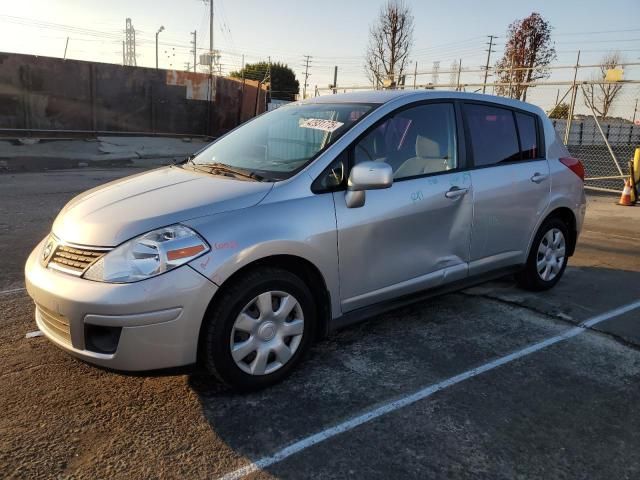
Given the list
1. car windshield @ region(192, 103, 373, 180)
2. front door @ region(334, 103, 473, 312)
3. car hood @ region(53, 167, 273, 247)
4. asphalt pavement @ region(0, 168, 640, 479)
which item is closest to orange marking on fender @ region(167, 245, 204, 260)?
car hood @ region(53, 167, 273, 247)

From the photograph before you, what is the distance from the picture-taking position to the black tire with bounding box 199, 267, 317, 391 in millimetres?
2836

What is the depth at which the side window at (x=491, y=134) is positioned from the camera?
4.21m

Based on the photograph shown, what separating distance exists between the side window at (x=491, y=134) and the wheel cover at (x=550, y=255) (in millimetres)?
876

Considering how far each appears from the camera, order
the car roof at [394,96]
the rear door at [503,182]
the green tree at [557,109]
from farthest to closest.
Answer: the green tree at [557,109]
the rear door at [503,182]
the car roof at [394,96]

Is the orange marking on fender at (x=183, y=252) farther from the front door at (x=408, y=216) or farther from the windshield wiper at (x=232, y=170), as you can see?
the front door at (x=408, y=216)

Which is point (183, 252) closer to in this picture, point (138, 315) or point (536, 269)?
point (138, 315)

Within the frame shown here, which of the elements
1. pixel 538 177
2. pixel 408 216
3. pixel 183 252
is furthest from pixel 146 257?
pixel 538 177

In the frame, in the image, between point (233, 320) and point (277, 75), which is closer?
point (233, 320)

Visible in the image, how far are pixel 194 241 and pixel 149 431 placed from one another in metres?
0.98

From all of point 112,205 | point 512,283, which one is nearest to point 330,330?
point 112,205

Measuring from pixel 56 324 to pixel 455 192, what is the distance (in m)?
2.73

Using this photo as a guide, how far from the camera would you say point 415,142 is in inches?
151

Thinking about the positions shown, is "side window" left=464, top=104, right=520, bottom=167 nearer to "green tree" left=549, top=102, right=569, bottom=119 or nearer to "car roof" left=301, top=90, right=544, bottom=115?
"car roof" left=301, top=90, right=544, bottom=115

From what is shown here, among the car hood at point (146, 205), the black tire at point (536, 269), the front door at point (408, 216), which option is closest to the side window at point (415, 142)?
the front door at point (408, 216)
